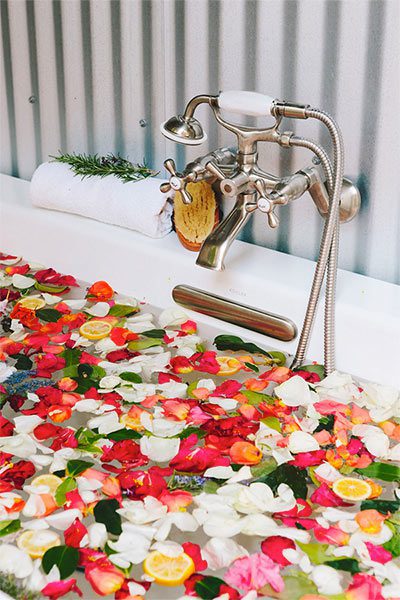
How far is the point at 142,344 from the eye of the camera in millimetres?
1292

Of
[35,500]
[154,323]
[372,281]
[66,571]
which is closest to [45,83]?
[154,323]

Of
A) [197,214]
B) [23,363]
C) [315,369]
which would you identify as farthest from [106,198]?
[315,369]

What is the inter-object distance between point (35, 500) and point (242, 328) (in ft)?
1.62

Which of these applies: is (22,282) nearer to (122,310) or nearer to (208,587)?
(122,310)

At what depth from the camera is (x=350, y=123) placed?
4.19 feet

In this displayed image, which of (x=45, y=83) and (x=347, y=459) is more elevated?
(x=45, y=83)

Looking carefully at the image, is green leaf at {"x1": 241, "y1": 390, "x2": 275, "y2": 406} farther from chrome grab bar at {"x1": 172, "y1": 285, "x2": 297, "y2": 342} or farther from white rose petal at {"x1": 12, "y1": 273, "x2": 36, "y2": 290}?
white rose petal at {"x1": 12, "y1": 273, "x2": 36, "y2": 290}

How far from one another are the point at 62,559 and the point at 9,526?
3.4 inches

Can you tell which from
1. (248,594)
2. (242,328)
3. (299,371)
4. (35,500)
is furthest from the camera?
(242,328)

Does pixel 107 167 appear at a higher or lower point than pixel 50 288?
higher

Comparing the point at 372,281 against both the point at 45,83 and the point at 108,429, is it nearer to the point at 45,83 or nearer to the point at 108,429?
the point at 108,429

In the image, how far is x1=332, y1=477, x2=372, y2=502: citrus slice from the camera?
98cm

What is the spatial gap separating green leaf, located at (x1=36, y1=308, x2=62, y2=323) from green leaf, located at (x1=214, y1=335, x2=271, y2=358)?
263 millimetres

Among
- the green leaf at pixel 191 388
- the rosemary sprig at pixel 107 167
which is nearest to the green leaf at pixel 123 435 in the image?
the green leaf at pixel 191 388
